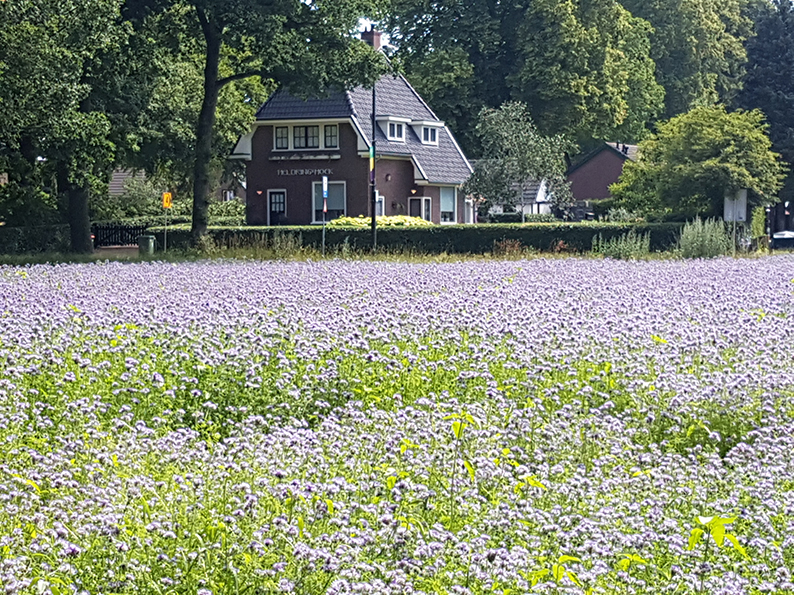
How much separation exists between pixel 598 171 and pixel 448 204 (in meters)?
20.0

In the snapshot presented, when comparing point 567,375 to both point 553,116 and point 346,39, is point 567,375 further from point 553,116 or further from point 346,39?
point 553,116

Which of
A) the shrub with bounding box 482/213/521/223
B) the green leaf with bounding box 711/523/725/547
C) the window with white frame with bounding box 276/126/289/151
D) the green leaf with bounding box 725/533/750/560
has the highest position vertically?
the window with white frame with bounding box 276/126/289/151

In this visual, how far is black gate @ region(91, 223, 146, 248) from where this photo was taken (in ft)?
163

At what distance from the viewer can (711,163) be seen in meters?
38.4

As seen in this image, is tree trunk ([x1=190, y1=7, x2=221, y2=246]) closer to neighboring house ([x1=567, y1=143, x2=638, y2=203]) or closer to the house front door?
the house front door

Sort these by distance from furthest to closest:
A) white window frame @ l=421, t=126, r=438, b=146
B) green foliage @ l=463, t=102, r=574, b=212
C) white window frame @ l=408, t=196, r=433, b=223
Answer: white window frame @ l=421, t=126, r=438, b=146, white window frame @ l=408, t=196, r=433, b=223, green foliage @ l=463, t=102, r=574, b=212

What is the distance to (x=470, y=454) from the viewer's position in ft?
22.2

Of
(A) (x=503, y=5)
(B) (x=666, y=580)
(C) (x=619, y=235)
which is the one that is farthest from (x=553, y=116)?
(B) (x=666, y=580)

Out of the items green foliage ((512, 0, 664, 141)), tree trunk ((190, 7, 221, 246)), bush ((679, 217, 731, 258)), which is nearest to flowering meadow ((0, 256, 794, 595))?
bush ((679, 217, 731, 258))

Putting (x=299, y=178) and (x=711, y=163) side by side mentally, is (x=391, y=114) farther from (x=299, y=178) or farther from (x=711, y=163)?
(x=711, y=163)

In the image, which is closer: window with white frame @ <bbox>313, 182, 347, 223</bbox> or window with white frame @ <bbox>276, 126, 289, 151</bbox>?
window with white frame @ <bbox>313, 182, 347, 223</bbox>

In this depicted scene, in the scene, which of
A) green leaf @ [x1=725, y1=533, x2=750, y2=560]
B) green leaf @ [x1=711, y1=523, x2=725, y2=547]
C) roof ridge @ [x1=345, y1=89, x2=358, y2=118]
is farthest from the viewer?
roof ridge @ [x1=345, y1=89, x2=358, y2=118]

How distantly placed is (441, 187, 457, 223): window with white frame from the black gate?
16538mm

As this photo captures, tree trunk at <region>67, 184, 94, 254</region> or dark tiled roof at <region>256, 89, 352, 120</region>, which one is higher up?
dark tiled roof at <region>256, 89, 352, 120</region>
